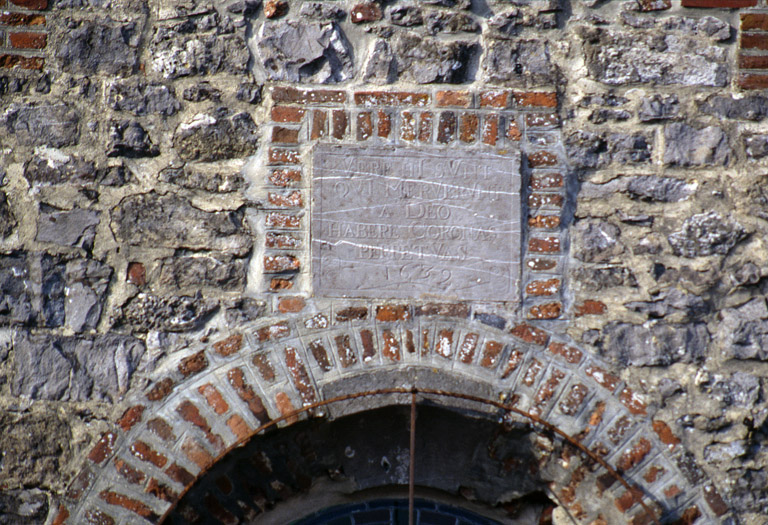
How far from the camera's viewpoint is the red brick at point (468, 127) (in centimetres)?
334

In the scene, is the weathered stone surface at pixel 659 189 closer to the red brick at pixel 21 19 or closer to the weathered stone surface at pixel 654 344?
the weathered stone surface at pixel 654 344

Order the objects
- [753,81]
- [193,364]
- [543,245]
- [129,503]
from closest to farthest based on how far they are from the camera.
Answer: [129,503], [193,364], [543,245], [753,81]

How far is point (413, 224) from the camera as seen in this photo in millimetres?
3275

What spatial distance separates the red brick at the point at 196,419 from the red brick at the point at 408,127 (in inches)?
48.4

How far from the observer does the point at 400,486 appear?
3.46 metres

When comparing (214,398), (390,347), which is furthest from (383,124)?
(214,398)

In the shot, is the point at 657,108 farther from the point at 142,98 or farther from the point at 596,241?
the point at 142,98

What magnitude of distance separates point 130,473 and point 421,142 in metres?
1.56

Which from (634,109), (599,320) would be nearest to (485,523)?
(599,320)

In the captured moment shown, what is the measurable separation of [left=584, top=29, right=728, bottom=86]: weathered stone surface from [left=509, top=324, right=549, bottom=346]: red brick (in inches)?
38.6

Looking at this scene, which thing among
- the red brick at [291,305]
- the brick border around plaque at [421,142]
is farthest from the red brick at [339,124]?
the red brick at [291,305]

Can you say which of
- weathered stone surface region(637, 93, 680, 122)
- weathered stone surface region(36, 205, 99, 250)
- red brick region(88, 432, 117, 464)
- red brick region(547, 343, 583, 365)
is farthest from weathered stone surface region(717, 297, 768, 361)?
weathered stone surface region(36, 205, 99, 250)

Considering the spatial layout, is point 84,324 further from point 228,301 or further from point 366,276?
point 366,276

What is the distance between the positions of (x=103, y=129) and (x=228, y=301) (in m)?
0.80
